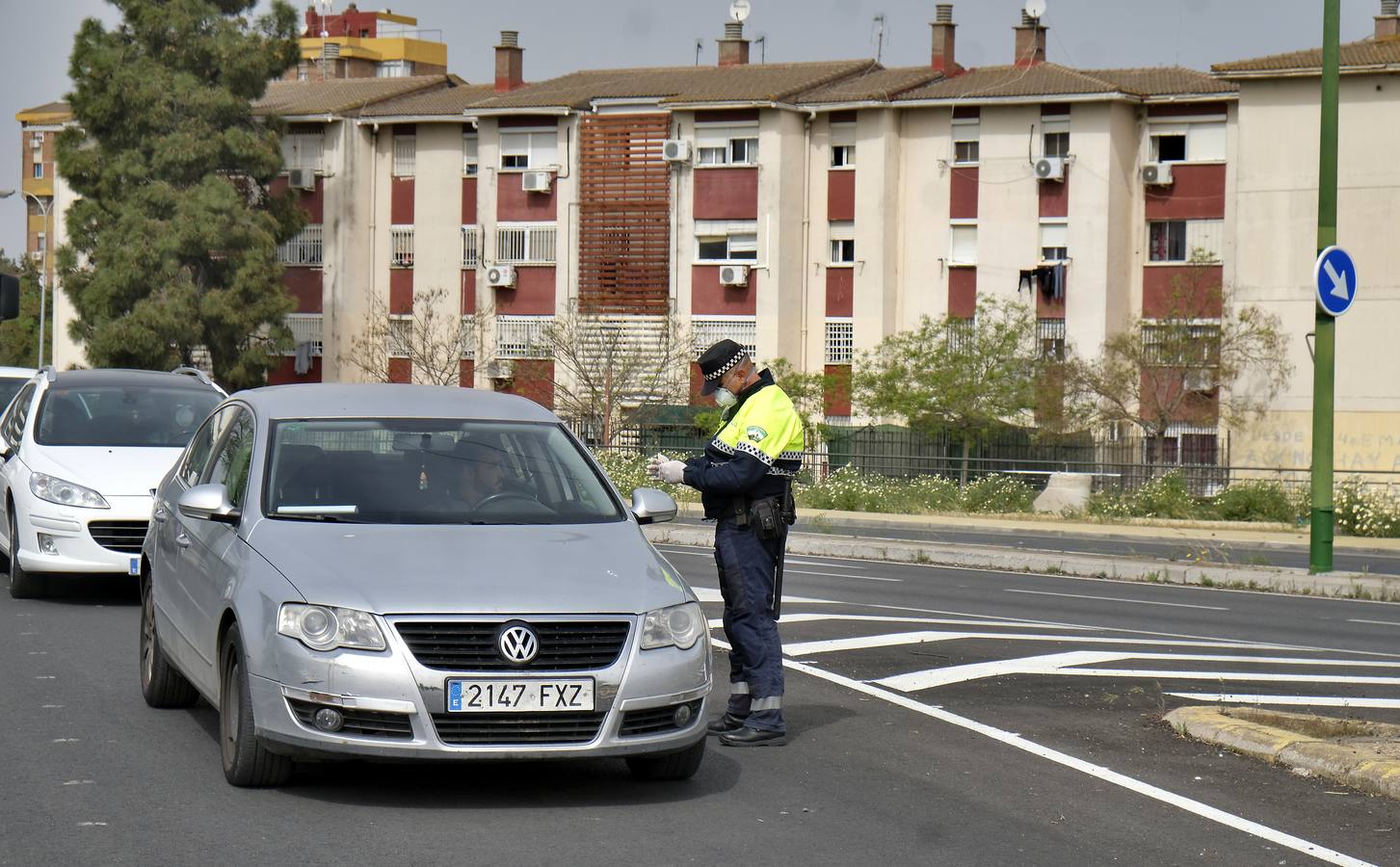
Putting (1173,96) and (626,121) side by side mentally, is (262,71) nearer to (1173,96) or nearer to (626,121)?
(626,121)

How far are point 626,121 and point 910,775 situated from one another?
49.3m

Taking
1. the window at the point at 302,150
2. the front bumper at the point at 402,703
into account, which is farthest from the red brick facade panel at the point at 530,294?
the front bumper at the point at 402,703

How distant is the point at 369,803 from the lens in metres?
7.29

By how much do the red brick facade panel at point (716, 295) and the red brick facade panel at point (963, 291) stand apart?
561 centimetres

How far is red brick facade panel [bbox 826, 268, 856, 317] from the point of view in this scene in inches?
2130

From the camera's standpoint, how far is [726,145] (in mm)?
54938

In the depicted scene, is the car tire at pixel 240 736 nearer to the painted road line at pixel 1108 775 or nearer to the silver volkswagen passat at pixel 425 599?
the silver volkswagen passat at pixel 425 599

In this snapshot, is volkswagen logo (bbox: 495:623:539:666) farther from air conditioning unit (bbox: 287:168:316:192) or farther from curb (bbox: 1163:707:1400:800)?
air conditioning unit (bbox: 287:168:316:192)

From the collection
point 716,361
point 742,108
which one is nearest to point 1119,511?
point 742,108

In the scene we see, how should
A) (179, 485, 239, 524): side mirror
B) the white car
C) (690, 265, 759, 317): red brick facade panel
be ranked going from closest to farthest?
(179, 485, 239, 524): side mirror → the white car → (690, 265, 759, 317): red brick facade panel

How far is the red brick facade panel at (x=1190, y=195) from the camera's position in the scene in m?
50.4

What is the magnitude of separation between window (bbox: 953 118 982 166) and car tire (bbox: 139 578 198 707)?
45.0 m

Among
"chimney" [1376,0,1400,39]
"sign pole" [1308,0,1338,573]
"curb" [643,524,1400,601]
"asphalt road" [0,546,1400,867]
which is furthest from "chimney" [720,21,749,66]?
"asphalt road" [0,546,1400,867]

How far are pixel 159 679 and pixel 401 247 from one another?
53.2 m
